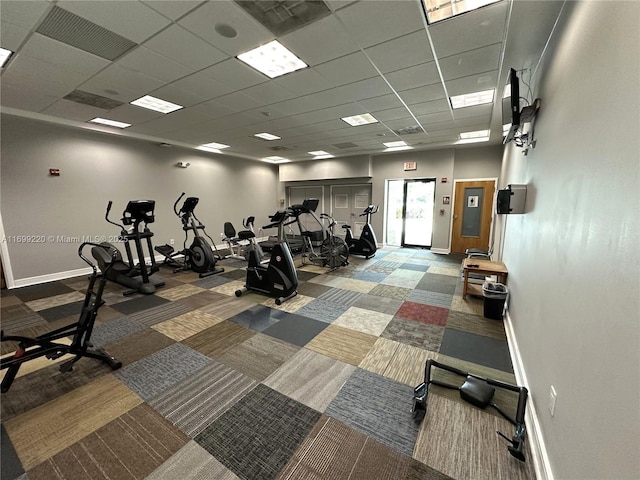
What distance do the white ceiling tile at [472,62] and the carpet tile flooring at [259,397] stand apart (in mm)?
3043

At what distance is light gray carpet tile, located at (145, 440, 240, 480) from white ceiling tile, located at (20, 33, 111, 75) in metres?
3.76

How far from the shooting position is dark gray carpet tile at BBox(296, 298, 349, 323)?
3.34m

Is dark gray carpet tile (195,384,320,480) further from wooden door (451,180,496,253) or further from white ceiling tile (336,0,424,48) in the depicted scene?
wooden door (451,180,496,253)

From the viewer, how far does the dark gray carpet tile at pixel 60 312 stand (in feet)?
11.2

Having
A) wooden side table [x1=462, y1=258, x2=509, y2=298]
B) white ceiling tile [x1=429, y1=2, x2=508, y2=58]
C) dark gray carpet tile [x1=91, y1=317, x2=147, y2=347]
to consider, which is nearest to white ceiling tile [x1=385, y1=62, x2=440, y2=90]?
white ceiling tile [x1=429, y1=2, x2=508, y2=58]

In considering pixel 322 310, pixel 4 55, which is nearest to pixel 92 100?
pixel 4 55

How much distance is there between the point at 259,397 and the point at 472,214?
7396 mm

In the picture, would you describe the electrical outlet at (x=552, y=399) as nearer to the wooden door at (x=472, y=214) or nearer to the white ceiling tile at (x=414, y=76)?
the white ceiling tile at (x=414, y=76)

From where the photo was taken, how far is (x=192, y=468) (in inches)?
57.1

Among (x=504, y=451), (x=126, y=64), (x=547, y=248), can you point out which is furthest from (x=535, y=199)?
(x=126, y=64)

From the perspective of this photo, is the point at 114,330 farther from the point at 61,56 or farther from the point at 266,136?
the point at 266,136

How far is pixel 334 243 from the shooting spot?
593 centimetres

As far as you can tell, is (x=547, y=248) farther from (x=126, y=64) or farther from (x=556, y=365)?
(x=126, y=64)

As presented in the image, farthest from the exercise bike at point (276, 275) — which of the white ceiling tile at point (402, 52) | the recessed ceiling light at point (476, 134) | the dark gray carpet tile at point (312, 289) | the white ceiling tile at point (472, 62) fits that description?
the recessed ceiling light at point (476, 134)
